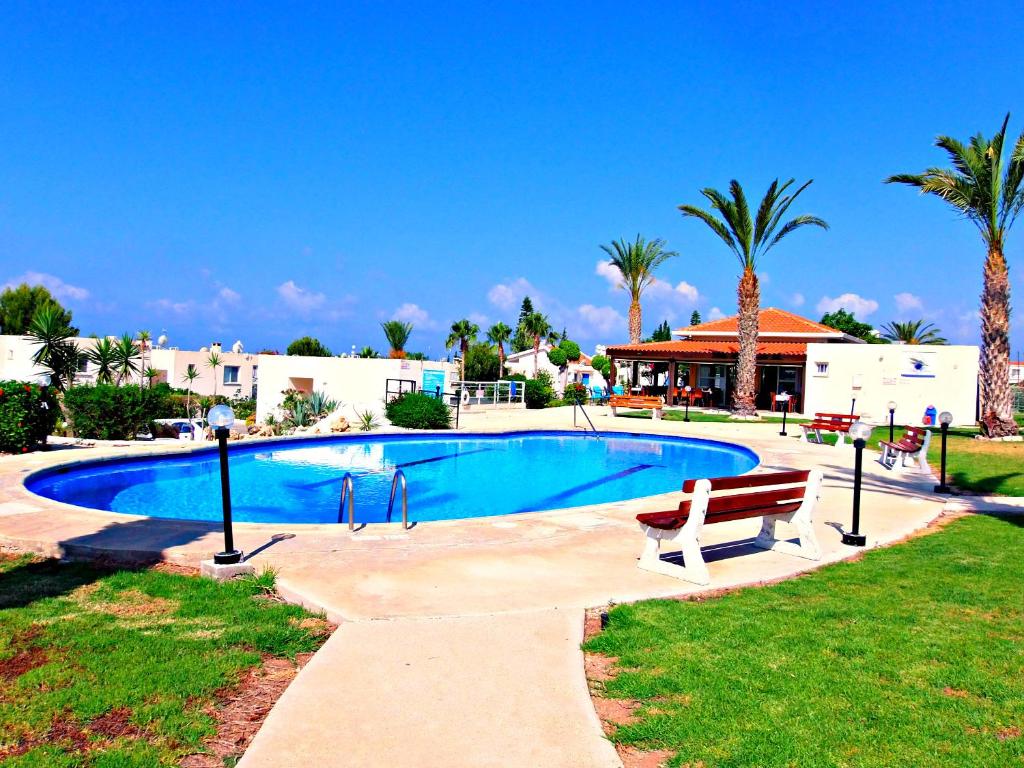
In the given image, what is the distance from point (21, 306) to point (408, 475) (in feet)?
168

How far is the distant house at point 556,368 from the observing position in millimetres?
56281

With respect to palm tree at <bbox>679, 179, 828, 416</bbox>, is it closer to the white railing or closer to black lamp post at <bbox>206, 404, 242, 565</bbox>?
the white railing

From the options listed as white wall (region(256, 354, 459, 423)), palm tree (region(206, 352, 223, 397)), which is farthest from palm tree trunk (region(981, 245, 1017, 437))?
palm tree (region(206, 352, 223, 397))

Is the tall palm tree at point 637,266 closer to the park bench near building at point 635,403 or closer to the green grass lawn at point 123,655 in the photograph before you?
the park bench near building at point 635,403

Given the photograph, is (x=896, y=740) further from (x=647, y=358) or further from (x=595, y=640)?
(x=647, y=358)

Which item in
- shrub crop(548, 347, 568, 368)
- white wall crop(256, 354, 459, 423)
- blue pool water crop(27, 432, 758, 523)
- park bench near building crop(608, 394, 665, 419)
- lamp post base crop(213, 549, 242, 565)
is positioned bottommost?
blue pool water crop(27, 432, 758, 523)

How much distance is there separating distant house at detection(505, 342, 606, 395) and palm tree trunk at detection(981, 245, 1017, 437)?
33.6 metres

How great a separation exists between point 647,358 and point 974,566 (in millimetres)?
28210

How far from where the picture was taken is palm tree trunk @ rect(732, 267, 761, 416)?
2931 cm

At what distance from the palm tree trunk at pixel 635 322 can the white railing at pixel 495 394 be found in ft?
32.6

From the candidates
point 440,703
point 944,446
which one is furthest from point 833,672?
point 944,446

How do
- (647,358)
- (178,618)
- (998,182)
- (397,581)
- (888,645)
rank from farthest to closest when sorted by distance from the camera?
(647,358), (998,182), (397,581), (178,618), (888,645)

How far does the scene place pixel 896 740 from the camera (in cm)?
348

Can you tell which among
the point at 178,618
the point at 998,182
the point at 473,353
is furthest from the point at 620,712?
the point at 473,353
